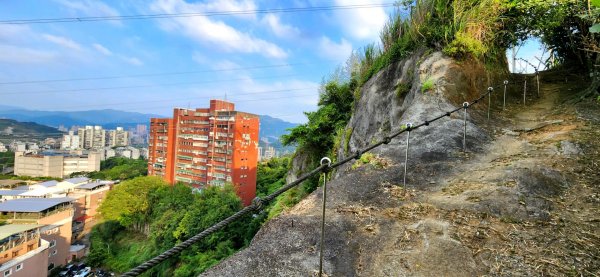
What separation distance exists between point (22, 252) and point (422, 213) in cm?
2515

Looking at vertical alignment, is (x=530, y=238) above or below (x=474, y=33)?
below

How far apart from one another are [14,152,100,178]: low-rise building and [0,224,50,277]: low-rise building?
192ft

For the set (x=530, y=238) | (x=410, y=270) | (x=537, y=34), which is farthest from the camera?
(x=537, y=34)

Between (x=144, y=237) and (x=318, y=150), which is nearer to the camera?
(x=318, y=150)

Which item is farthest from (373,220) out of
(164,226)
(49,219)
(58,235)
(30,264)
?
(49,219)

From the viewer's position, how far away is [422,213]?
279cm

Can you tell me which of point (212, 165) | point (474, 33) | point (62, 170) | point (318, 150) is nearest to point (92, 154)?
point (62, 170)

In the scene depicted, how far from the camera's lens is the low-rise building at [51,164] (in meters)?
66.2

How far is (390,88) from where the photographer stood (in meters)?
8.05

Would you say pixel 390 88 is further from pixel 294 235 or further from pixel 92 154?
pixel 92 154

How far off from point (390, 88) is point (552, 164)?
15.6 feet

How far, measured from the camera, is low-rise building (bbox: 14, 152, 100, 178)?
66250mm

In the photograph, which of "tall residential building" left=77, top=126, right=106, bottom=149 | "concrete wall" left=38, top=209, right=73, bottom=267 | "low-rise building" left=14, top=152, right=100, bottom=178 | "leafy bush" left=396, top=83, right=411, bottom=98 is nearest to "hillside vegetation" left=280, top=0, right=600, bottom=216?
"leafy bush" left=396, top=83, right=411, bottom=98

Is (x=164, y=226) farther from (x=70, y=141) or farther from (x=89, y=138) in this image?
(x=70, y=141)
